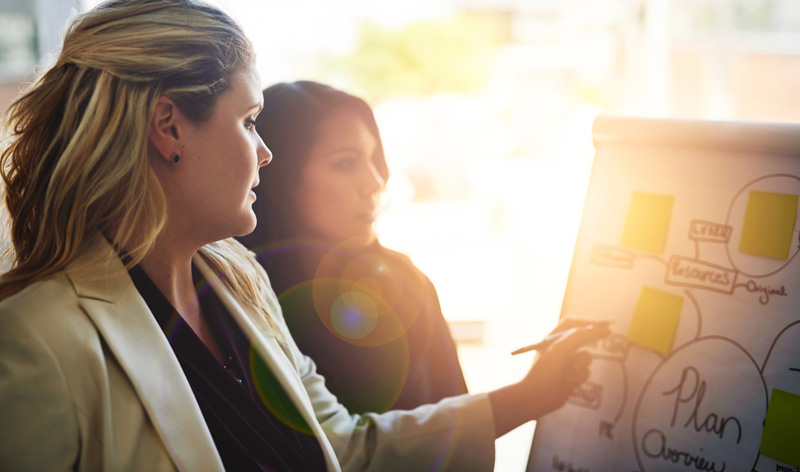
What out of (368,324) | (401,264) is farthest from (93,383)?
(401,264)

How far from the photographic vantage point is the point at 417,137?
5945mm

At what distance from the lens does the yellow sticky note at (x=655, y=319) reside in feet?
4.12

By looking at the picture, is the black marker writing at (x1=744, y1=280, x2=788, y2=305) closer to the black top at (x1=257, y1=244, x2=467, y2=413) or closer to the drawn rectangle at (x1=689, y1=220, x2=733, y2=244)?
the drawn rectangle at (x1=689, y1=220, x2=733, y2=244)

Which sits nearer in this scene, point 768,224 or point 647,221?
point 768,224

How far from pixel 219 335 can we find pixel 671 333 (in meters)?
0.86

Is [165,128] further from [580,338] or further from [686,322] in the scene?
[686,322]

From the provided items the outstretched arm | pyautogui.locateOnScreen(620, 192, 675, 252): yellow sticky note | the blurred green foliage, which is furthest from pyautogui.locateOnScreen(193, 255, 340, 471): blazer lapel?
the blurred green foliage

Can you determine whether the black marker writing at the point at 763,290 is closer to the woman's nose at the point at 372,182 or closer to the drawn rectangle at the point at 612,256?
the drawn rectangle at the point at 612,256

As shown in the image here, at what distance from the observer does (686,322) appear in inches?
48.9

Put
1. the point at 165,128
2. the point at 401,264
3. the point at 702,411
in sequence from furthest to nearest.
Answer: the point at 401,264 → the point at 702,411 → the point at 165,128

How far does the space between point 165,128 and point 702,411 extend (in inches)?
42.1

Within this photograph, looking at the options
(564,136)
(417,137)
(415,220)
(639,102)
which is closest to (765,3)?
(564,136)

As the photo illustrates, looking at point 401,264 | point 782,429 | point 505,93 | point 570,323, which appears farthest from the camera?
point 505,93

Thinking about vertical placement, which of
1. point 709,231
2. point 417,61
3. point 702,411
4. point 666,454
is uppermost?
point 417,61
